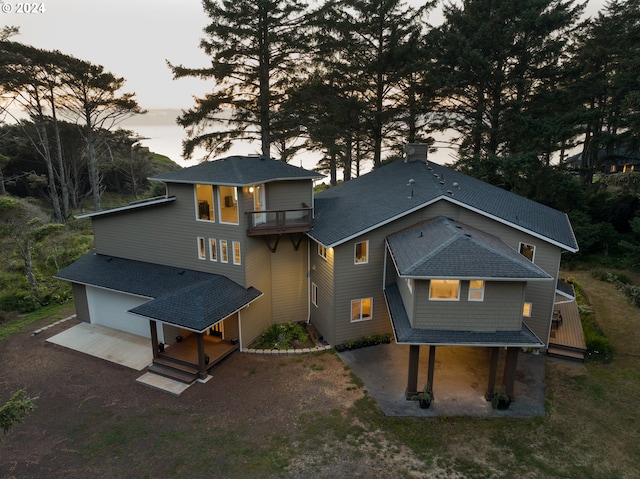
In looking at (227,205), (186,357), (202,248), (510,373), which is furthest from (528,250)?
(186,357)

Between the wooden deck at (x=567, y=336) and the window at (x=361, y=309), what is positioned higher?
the window at (x=361, y=309)

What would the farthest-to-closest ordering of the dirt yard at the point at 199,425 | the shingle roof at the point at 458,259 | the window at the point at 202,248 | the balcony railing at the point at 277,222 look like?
the window at the point at 202,248 < the balcony railing at the point at 277,222 < the shingle roof at the point at 458,259 < the dirt yard at the point at 199,425

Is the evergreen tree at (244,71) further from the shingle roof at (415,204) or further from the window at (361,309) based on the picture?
the window at (361,309)

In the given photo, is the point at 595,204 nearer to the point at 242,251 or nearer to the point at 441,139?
the point at 441,139

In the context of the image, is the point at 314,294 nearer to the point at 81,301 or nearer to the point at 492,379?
the point at 492,379

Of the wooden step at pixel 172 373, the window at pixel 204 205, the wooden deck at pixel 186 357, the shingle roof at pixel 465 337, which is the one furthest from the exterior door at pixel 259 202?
the shingle roof at pixel 465 337

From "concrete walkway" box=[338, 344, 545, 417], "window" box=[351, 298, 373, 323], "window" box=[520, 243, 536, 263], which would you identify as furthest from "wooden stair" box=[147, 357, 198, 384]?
"window" box=[520, 243, 536, 263]
